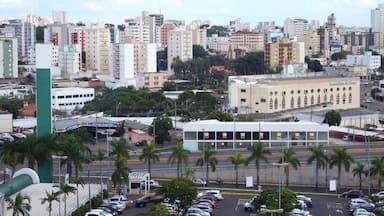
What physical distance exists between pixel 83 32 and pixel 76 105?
37.9 feet

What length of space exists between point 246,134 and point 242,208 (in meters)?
5.47

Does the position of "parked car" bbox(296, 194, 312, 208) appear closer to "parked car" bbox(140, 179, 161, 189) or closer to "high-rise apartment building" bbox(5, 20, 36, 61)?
"parked car" bbox(140, 179, 161, 189)

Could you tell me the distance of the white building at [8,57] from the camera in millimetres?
35625

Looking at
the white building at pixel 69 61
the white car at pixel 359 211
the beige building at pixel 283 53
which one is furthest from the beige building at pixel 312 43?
the white car at pixel 359 211

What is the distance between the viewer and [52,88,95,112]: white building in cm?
2856

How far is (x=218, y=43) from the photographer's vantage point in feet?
190

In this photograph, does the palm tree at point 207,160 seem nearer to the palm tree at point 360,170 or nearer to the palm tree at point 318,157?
the palm tree at point 318,157

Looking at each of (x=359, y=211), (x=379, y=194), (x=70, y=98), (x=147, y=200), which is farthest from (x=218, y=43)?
(x=359, y=211)

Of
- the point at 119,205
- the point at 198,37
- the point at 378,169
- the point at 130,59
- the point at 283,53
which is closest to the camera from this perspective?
the point at 119,205

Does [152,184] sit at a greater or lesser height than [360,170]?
lesser

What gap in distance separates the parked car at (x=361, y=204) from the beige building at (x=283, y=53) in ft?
87.9

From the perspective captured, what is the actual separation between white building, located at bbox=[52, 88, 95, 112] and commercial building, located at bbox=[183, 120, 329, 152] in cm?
1195

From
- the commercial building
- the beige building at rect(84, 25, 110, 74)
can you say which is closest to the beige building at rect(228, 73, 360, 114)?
the commercial building

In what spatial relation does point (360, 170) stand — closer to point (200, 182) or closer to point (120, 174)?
point (200, 182)
